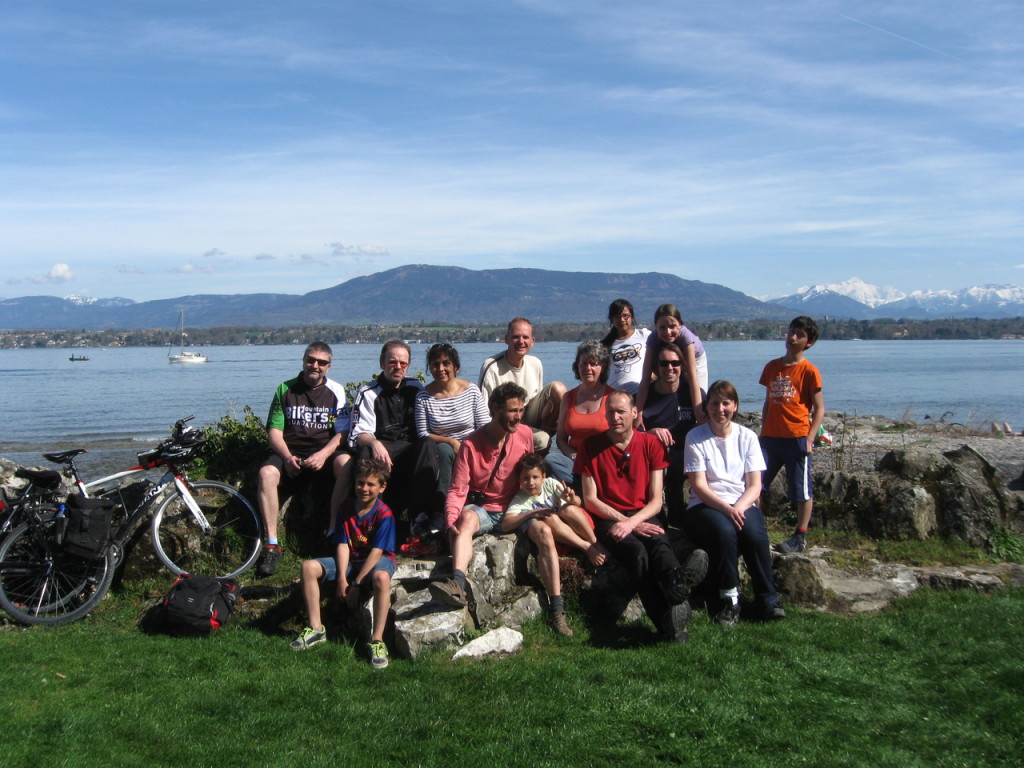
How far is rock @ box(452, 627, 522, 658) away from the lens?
18.2 feet

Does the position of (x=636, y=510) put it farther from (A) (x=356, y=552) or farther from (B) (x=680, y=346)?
(A) (x=356, y=552)

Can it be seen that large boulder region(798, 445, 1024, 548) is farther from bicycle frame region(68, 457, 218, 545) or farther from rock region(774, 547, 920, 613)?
bicycle frame region(68, 457, 218, 545)

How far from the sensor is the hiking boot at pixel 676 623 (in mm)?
5633

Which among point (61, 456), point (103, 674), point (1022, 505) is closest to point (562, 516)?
point (103, 674)

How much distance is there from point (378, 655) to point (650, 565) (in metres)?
2.02

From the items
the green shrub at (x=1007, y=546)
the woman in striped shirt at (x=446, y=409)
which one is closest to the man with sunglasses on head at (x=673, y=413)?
the woman in striped shirt at (x=446, y=409)

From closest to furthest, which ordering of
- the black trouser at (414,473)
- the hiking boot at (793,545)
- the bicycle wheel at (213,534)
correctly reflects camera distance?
the black trouser at (414,473) → the bicycle wheel at (213,534) → the hiking boot at (793,545)

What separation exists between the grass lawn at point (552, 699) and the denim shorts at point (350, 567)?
0.54m

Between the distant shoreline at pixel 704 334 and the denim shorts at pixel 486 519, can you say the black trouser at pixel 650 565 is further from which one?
the distant shoreline at pixel 704 334

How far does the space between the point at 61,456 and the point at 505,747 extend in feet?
15.6

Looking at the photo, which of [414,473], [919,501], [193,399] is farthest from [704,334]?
[414,473]

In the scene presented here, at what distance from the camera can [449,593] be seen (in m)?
5.91

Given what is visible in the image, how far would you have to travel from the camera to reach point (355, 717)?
4668 mm

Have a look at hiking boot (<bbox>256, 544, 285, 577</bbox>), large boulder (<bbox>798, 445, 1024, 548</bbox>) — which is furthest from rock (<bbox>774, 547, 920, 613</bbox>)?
hiking boot (<bbox>256, 544, 285, 577</bbox>)
